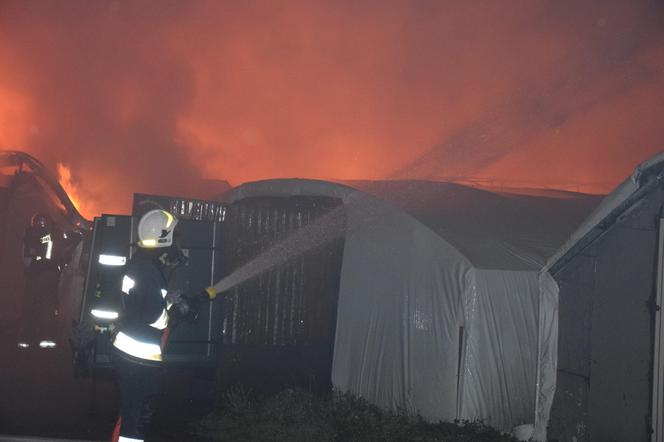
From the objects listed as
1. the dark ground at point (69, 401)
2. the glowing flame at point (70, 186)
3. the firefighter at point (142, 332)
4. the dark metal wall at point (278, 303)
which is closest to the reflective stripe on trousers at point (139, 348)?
the firefighter at point (142, 332)

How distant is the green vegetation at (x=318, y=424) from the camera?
303 inches

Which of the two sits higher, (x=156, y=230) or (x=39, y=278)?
(x=156, y=230)

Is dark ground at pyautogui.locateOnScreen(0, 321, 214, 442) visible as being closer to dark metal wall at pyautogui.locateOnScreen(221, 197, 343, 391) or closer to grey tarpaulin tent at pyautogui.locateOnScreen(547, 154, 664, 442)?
dark metal wall at pyautogui.locateOnScreen(221, 197, 343, 391)

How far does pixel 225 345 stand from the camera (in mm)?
9938

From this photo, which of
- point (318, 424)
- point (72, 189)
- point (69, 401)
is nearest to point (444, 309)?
point (318, 424)

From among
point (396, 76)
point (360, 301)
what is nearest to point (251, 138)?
point (396, 76)

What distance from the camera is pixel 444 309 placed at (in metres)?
8.12

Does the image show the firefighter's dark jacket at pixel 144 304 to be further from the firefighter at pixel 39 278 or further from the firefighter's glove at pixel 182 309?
the firefighter at pixel 39 278

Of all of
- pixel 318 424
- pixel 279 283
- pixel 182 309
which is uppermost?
pixel 279 283

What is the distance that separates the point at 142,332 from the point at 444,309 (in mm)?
3623

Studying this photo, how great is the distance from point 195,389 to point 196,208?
239cm

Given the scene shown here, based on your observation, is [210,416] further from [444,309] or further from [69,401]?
[444,309]

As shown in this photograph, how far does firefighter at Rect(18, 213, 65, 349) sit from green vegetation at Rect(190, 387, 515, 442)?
16.9ft

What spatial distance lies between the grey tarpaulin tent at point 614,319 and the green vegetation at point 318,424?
1.00 metres
